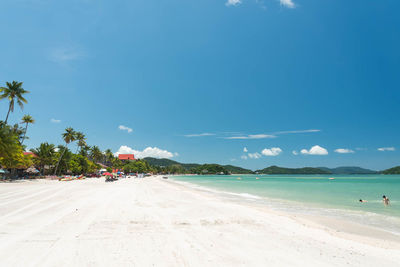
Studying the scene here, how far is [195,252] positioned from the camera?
5.36 meters

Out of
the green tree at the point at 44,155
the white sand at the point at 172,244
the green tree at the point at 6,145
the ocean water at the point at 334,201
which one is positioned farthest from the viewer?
the green tree at the point at 44,155

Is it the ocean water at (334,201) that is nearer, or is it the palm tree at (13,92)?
the ocean water at (334,201)

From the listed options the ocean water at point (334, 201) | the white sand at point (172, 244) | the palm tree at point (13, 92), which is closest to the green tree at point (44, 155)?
the palm tree at point (13, 92)

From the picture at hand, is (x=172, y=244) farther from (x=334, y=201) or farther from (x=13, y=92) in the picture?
(x=13, y=92)

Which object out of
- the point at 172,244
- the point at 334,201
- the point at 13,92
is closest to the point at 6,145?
the point at 13,92

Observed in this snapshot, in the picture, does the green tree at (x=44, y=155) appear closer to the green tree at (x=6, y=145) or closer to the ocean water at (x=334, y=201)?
the green tree at (x=6, y=145)

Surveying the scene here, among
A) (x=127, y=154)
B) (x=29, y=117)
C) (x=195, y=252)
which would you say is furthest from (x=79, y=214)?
(x=127, y=154)

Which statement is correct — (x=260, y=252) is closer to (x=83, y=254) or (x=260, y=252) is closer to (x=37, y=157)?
(x=83, y=254)

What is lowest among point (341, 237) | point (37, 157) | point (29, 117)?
point (341, 237)

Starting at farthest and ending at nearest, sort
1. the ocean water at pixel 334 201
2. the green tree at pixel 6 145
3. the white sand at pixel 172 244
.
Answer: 1. the green tree at pixel 6 145
2. the ocean water at pixel 334 201
3. the white sand at pixel 172 244

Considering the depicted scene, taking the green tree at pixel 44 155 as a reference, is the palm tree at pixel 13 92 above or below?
above

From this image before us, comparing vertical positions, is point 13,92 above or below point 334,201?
above

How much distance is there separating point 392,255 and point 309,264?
3025 millimetres

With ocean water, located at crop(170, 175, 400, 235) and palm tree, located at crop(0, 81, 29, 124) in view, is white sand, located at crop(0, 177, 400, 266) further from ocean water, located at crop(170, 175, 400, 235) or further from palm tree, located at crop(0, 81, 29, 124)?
palm tree, located at crop(0, 81, 29, 124)
